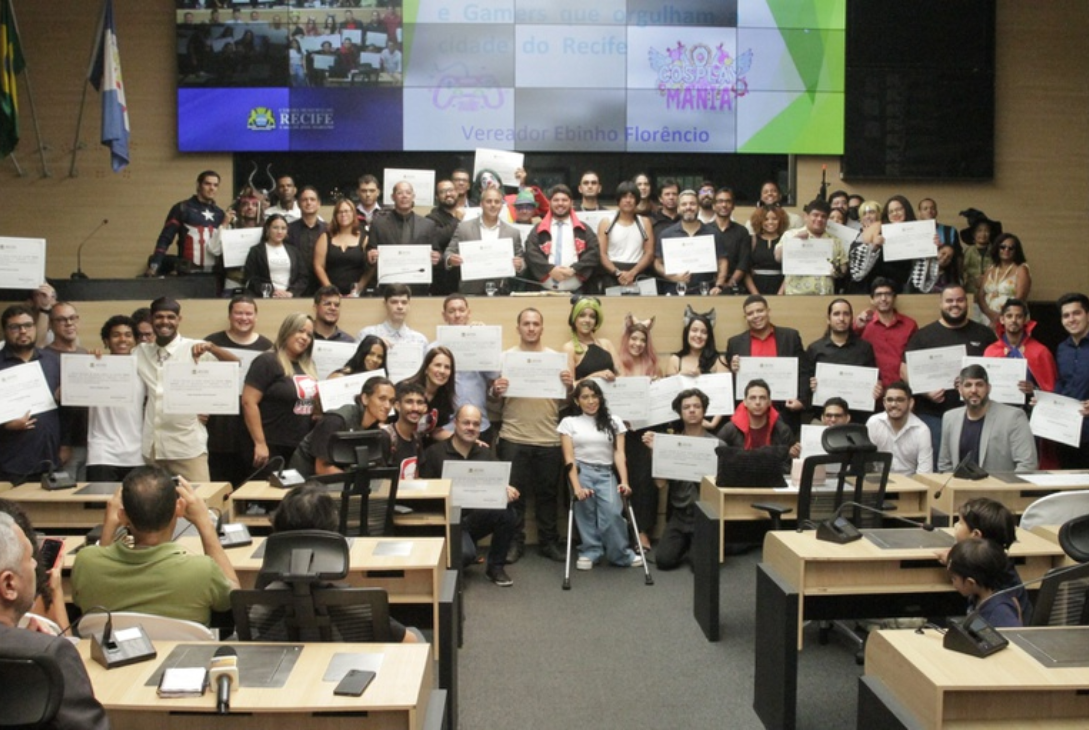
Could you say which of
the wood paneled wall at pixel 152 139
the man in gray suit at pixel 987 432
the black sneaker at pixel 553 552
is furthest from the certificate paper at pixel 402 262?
the man in gray suit at pixel 987 432

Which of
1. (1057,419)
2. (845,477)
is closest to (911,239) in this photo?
(1057,419)

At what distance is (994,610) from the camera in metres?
3.44

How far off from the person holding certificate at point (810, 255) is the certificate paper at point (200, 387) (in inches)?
161

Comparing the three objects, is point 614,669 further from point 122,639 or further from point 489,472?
point 122,639

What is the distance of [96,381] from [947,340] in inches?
218

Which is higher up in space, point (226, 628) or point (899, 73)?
point (899, 73)

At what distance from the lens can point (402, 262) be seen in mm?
7406

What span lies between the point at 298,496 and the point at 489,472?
2.65 meters

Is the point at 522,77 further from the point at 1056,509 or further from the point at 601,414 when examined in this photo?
the point at 1056,509

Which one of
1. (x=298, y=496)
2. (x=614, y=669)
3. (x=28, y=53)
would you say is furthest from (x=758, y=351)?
(x=28, y=53)

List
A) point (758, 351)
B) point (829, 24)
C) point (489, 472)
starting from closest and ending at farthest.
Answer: point (489, 472) → point (758, 351) → point (829, 24)

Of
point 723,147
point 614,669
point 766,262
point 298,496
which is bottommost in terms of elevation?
point 614,669

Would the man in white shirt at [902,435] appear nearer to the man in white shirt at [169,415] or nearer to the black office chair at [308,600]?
the man in white shirt at [169,415]

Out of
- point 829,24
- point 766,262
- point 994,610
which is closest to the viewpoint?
point 994,610
